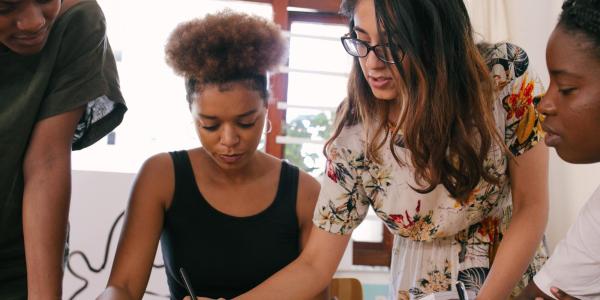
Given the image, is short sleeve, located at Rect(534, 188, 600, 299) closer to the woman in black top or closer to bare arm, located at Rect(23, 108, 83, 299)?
the woman in black top

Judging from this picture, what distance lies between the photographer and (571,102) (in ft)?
3.04

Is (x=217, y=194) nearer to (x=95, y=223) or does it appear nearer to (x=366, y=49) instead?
(x=366, y=49)

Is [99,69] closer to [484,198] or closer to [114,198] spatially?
[484,198]

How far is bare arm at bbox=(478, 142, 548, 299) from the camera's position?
111 centimetres

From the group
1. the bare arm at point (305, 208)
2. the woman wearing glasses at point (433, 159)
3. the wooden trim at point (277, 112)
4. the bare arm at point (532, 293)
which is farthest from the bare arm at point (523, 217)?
the wooden trim at point (277, 112)

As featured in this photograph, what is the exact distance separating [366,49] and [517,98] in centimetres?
28

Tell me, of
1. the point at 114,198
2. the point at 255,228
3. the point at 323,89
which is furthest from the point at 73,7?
the point at 323,89

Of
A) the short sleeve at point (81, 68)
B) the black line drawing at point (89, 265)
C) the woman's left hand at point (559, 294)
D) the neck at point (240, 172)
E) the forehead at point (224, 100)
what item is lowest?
the black line drawing at point (89, 265)

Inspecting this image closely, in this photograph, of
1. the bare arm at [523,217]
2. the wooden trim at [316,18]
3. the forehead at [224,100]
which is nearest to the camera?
the bare arm at [523,217]

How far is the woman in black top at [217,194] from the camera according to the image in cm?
139

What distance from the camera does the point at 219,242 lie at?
144cm

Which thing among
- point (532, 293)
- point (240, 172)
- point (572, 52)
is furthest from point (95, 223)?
point (572, 52)

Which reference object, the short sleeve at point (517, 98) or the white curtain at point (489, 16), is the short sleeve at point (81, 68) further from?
the white curtain at point (489, 16)

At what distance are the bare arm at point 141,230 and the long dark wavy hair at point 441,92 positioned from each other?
1.70ft
